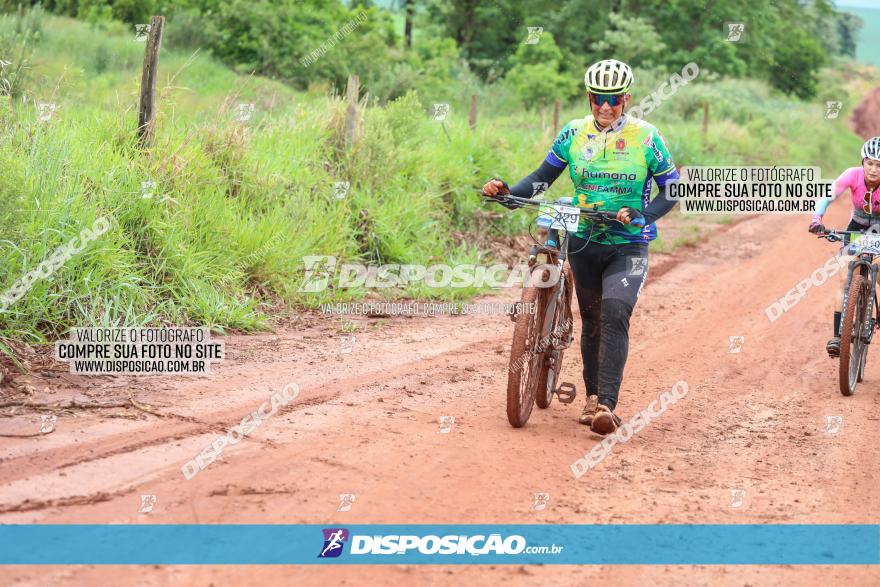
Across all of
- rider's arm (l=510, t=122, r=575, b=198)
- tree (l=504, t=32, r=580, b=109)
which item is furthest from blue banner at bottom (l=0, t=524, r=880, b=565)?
tree (l=504, t=32, r=580, b=109)

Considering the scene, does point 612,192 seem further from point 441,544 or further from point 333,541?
point 333,541

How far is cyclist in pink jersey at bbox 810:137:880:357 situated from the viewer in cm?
816

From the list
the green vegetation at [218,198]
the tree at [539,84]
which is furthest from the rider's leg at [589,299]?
the tree at [539,84]

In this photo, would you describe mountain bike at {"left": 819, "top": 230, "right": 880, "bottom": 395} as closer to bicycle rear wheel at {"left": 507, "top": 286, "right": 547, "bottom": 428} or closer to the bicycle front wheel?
the bicycle front wheel

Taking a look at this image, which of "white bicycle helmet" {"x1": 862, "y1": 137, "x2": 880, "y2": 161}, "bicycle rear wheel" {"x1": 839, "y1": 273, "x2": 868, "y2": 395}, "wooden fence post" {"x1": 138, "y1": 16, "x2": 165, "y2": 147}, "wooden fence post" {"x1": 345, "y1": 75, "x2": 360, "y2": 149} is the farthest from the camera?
"wooden fence post" {"x1": 345, "y1": 75, "x2": 360, "y2": 149}

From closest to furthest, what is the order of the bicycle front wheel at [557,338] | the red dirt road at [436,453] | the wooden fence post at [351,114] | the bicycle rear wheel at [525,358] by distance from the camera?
1. the red dirt road at [436,453]
2. the bicycle rear wheel at [525,358]
3. the bicycle front wheel at [557,338]
4. the wooden fence post at [351,114]

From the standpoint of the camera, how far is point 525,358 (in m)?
6.42

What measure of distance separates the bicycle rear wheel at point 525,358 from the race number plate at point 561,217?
1.34ft

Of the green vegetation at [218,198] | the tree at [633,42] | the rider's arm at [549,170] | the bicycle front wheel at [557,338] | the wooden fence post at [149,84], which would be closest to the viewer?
the rider's arm at [549,170]

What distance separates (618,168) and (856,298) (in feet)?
9.22

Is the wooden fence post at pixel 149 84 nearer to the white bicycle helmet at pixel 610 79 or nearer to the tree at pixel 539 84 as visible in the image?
the white bicycle helmet at pixel 610 79

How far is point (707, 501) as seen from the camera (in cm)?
545

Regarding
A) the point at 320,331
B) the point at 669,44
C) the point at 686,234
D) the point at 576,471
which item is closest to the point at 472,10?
the point at 669,44

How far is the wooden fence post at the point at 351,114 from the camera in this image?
11883mm
